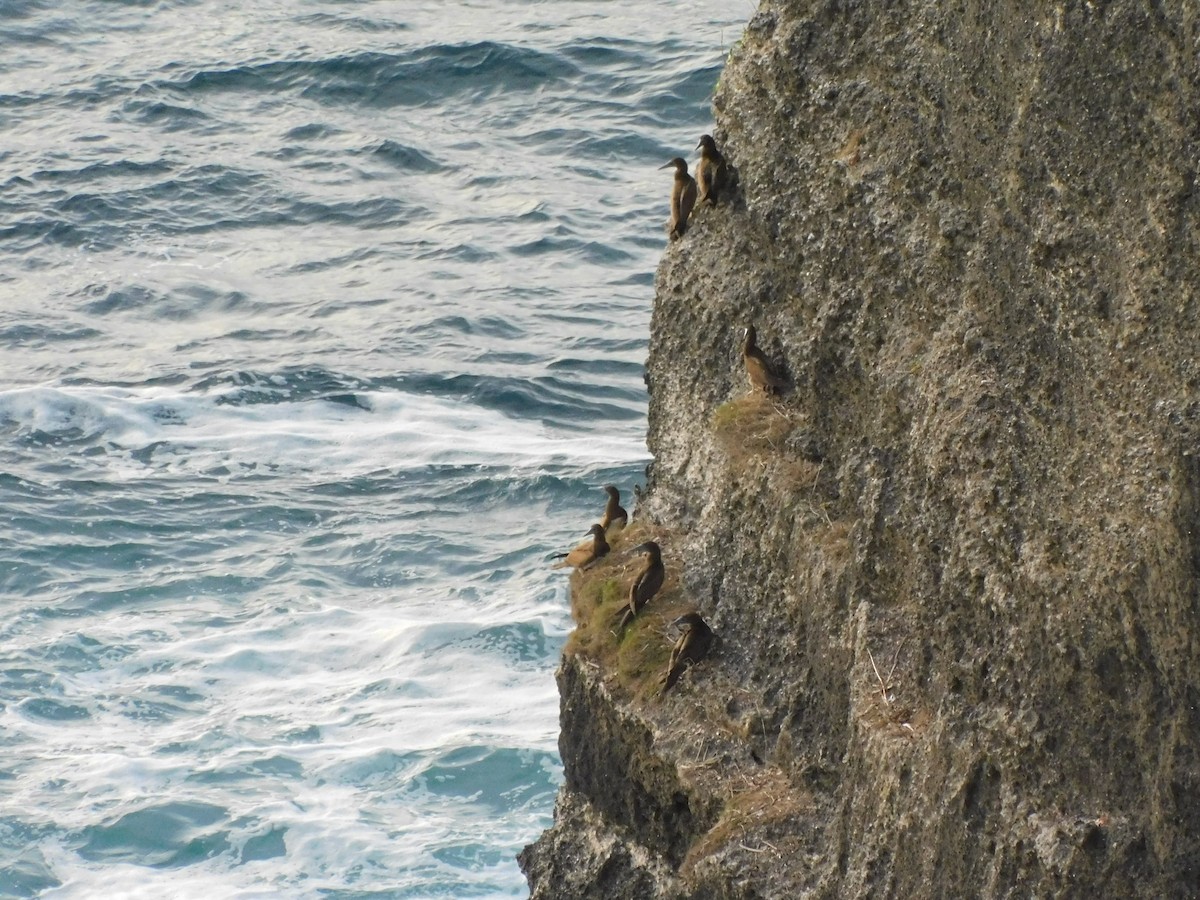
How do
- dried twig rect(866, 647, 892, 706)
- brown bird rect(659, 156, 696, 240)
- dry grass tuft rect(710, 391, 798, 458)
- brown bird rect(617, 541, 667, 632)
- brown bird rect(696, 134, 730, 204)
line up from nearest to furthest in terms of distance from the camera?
dried twig rect(866, 647, 892, 706) < dry grass tuft rect(710, 391, 798, 458) < brown bird rect(617, 541, 667, 632) < brown bird rect(696, 134, 730, 204) < brown bird rect(659, 156, 696, 240)

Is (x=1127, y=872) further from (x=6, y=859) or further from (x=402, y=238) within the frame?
(x=402, y=238)

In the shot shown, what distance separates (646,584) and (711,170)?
197 cm

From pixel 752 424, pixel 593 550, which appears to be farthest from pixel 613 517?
pixel 752 424

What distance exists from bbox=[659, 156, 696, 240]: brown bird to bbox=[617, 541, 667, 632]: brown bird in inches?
65.2

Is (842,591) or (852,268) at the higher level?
(852,268)

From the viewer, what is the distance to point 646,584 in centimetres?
744

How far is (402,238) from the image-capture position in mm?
20500

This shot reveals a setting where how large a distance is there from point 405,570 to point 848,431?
782 cm

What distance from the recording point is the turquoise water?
10.8 meters

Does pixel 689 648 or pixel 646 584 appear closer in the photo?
pixel 689 648

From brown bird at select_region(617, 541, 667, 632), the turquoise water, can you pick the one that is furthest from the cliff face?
the turquoise water

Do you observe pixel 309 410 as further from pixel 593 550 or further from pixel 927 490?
pixel 927 490

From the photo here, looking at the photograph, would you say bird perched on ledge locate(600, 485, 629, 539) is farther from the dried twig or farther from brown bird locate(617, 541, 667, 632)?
the dried twig

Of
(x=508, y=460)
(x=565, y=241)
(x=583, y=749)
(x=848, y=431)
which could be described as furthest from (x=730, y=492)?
(x=565, y=241)
